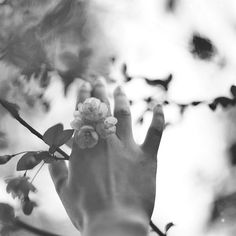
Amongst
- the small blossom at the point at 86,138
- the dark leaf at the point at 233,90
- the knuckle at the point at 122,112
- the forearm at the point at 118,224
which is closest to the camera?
the forearm at the point at 118,224

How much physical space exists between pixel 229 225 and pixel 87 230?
0.63 metres

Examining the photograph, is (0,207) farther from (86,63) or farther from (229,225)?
(229,225)

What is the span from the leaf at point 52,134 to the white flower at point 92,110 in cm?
7

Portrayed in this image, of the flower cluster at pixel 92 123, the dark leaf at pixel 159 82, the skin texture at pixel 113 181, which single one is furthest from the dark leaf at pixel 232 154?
the flower cluster at pixel 92 123

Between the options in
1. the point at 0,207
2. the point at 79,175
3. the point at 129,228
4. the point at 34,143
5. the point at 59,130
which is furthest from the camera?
the point at 34,143

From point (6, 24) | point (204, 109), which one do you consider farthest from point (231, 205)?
point (6, 24)

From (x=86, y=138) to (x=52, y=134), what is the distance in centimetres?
12

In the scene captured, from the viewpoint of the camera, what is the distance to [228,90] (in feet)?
4.09

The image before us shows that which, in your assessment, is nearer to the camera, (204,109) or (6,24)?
(204,109)

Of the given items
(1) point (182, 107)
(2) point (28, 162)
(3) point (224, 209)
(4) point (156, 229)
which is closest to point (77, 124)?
(2) point (28, 162)

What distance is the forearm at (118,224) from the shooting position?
2.30 ft

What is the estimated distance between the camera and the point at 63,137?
36.5 inches

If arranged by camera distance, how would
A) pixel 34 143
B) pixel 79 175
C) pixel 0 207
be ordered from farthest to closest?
pixel 34 143 < pixel 0 207 < pixel 79 175

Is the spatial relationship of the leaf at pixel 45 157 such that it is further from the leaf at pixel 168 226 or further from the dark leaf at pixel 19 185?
the leaf at pixel 168 226
